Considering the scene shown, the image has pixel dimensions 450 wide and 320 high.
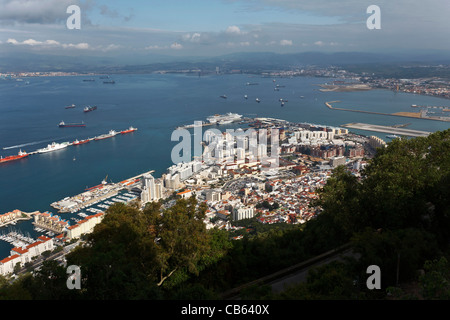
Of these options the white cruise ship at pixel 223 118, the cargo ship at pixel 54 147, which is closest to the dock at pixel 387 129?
the white cruise ship at pixel 223 118

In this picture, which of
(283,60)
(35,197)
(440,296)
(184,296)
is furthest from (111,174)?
(283,60)

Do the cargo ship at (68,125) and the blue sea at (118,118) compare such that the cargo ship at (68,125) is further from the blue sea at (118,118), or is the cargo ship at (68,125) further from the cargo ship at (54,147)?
the cargo ship at (54,147)

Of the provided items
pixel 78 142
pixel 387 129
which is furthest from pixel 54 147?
pixel 387 129

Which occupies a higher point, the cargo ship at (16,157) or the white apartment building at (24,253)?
the cargo ship at (16,157)

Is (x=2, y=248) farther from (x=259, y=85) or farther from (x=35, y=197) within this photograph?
(x=259, y=85)

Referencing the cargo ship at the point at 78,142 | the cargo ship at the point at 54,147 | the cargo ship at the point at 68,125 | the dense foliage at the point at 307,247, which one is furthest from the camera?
the cargo ship at the point at 68,125

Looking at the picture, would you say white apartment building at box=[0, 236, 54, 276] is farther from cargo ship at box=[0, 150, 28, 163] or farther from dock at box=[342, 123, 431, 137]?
dock at box=[342, 123, 431, 137]

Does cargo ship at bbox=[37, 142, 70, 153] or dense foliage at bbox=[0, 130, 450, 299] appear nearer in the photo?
dense foliage at bbox=[0, 130, 450, 299]

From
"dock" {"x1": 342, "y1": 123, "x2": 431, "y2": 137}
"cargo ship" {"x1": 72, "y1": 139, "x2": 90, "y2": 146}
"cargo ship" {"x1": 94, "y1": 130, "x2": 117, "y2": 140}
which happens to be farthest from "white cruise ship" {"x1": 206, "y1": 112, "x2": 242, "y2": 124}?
"cargo ship" {"x1": 72, "y1": 139, "x2": 90, "y2": 146}

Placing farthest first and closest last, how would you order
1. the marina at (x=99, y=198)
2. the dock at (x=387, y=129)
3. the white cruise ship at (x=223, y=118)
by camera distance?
1. the white cruise ship at (x=223, y=118)
2. the dock at (x=387, y=129)
3. the marina at (x=99, y=198)
